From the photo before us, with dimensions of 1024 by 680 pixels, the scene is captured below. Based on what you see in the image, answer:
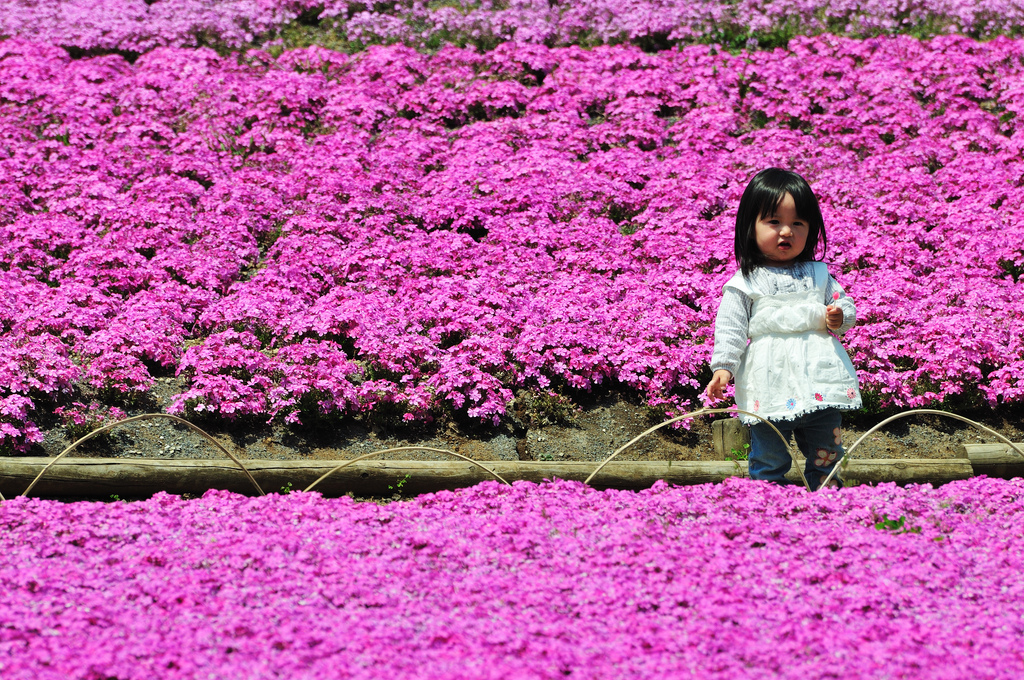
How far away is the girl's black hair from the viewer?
5000 mm

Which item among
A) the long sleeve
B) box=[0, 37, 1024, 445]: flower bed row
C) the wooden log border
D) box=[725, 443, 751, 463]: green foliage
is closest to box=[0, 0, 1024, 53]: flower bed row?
box=[0, 37, 1024, 445]: flower bed row

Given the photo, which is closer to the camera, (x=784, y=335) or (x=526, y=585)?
(x=526, y=585)

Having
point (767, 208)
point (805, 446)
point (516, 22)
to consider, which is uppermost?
point (516, 22)

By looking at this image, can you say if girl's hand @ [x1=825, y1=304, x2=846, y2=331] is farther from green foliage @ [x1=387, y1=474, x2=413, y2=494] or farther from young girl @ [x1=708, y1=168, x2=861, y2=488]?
green foliage @ [x1=387, y1=474, x2=413, y2=494]

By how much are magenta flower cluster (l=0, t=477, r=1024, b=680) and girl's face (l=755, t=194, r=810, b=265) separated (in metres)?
1.38

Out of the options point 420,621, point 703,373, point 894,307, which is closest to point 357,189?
point 703,373

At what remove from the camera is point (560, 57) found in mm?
14328

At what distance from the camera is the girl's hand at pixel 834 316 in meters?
4.80

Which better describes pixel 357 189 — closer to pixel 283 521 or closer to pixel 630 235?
pixel 630 235

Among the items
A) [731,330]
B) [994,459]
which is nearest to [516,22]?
[731,330]

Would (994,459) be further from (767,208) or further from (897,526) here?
(767,208)

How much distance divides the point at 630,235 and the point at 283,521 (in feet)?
19.4

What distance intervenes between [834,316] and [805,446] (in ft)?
2.69

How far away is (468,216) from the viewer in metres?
9.55
